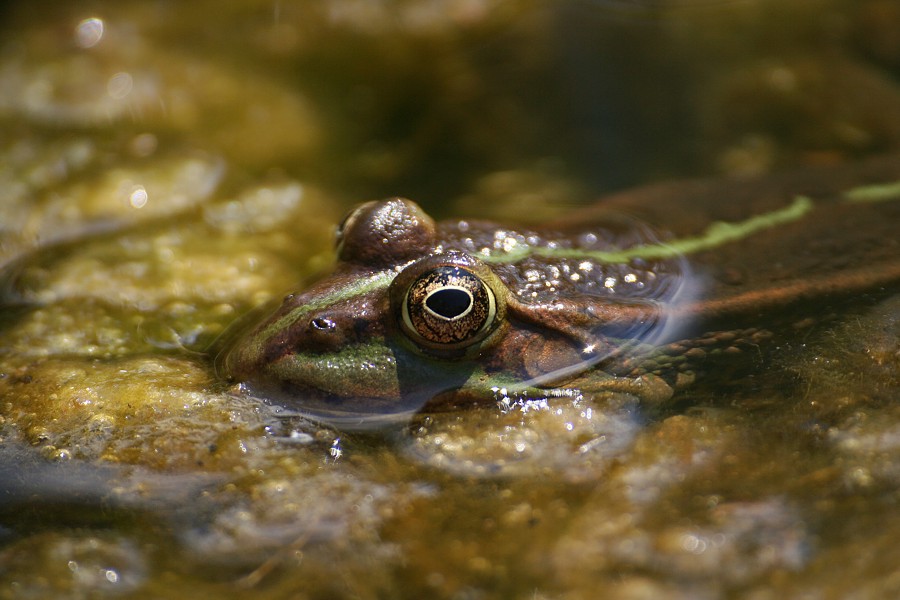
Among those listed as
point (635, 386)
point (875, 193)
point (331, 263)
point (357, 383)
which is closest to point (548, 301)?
point (635, 386)

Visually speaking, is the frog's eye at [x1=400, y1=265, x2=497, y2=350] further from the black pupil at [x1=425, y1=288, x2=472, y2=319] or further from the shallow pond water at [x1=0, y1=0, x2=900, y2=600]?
the shallow pond water at [x1=0, y1=0, x2=900, y2=600]

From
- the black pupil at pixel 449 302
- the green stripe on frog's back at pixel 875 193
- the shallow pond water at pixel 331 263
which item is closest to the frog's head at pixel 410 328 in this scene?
the black pupil at pixel 449 302

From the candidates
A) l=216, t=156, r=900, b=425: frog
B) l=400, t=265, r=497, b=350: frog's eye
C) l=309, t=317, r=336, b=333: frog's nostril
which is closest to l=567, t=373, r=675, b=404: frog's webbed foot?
l=216, t=156, r=900, b=425: frog

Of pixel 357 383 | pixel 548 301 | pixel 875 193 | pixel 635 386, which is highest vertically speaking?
pixel 875 193

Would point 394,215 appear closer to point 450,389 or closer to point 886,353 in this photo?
point 450,389

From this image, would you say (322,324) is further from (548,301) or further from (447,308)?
(548,301)

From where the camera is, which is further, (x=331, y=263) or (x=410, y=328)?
(x=331, y=263)

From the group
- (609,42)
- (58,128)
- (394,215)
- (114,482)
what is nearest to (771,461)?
(394,215)
